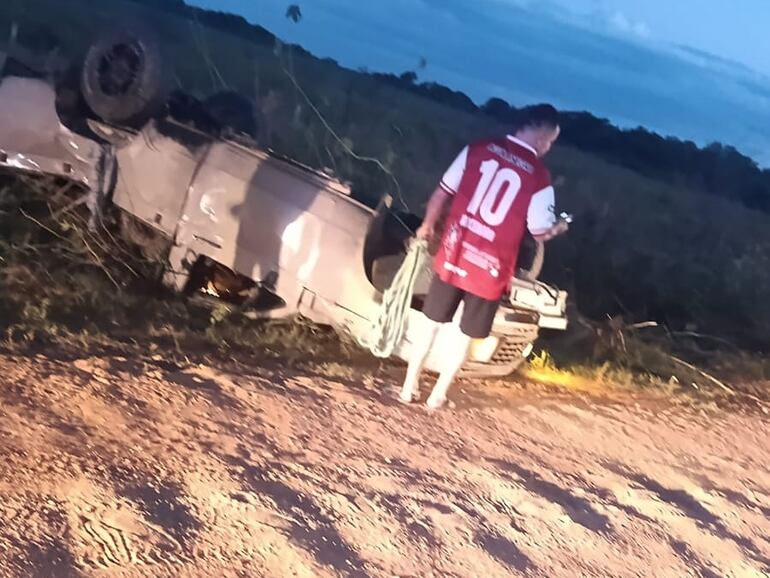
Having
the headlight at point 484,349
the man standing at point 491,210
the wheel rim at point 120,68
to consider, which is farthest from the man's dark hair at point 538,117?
the wheel rim at point 120,68

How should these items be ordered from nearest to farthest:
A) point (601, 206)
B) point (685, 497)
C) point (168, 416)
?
point (168, 416) < point (685, 497) < point (601, 206)

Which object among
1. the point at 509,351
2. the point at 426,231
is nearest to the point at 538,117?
the point at 426,231

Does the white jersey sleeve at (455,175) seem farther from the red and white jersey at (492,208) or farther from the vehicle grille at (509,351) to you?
the vehicle grille at (509,351)

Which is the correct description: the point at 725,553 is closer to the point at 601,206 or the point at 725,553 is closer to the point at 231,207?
the point at 231,207

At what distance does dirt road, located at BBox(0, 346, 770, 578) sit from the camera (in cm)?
357

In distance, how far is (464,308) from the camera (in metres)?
5.41

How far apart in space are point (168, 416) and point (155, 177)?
2537 mm

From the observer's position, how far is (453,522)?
14.0 feet

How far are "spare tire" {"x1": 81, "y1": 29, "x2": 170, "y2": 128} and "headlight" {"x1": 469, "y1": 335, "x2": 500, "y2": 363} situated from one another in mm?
2785

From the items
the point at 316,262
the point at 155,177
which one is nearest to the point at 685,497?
the point at 316,262

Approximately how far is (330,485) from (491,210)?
1.69 meters

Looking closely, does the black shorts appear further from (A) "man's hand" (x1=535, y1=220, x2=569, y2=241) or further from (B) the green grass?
(B) the green grass

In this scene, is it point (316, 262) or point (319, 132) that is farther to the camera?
point (319, 132)

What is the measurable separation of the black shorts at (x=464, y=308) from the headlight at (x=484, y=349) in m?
0.67
